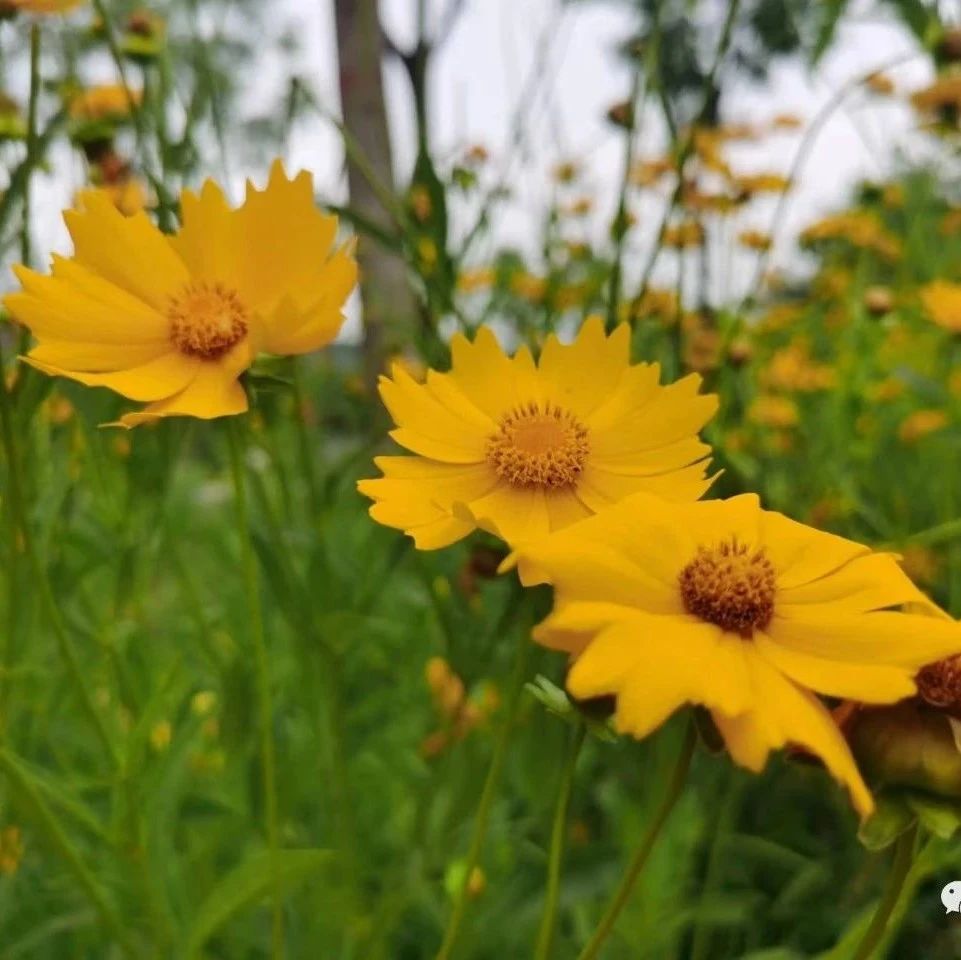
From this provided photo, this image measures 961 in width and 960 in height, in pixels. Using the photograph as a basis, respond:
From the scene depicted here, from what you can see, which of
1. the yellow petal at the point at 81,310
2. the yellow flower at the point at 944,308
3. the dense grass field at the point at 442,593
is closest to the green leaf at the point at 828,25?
the dense grass field at the point at 442,593

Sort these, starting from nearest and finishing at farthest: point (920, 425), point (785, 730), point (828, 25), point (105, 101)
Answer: point (785, 730), point (828, 25), point (105, 101), point (920, 425)

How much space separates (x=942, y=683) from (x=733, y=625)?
0.06 meters

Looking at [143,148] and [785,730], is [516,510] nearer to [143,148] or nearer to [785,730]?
[785,730]

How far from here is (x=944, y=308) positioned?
0.99 metres

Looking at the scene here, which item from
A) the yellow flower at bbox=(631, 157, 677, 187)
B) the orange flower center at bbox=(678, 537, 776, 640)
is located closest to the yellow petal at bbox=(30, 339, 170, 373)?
the orange flower center at bbox=(678, 537, 776, 640)

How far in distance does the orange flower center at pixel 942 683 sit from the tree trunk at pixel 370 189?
609 mm

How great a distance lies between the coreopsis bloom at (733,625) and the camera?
0.77 feet

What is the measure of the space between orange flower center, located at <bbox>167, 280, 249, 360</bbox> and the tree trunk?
0.47 m

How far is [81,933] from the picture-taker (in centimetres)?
62

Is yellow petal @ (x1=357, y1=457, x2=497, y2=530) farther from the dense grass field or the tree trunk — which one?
the tree trunk

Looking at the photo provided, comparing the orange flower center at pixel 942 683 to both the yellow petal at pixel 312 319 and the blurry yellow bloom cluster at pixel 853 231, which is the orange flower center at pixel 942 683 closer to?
the yellow petal at pixel 312 319

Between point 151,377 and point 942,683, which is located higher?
point 151,377

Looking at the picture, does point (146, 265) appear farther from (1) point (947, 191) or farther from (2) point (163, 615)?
(1) point (947, 191)

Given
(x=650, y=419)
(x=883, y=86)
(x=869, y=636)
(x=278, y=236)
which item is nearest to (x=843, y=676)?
(x=869, y=636)
